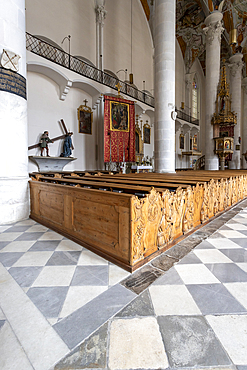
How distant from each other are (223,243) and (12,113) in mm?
4178

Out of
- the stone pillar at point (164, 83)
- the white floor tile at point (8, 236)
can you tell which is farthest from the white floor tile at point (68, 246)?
the stone pillar at point (164, 83)

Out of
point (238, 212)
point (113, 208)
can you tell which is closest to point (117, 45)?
point (238, 212)

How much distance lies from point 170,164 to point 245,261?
560cm

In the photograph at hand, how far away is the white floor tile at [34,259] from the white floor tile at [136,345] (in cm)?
126

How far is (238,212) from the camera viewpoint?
472 centimetres

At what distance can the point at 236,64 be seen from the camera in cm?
1457

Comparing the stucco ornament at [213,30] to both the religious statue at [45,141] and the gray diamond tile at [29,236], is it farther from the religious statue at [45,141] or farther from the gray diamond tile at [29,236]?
the gray diamond tile at [29,236]

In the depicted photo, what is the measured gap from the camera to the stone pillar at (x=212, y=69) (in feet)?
35.9

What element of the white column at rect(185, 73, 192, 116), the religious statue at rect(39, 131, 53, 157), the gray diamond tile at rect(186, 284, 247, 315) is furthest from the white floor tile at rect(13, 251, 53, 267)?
the white column at rect(185, 73, 192, 116)

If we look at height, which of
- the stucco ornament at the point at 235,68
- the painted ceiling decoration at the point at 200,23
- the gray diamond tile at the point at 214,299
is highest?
the painted ceiling decoration at the point at 200,23

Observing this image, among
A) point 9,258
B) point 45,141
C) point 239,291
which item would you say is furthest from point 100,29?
point 239,291

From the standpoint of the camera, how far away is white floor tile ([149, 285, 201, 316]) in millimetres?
1494

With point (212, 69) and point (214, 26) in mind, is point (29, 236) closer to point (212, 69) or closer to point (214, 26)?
point (212, 69)

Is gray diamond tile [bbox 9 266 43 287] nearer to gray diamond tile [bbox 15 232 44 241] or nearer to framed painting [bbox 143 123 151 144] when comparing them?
gray diamond tile [bbox 15 232 44 241]
